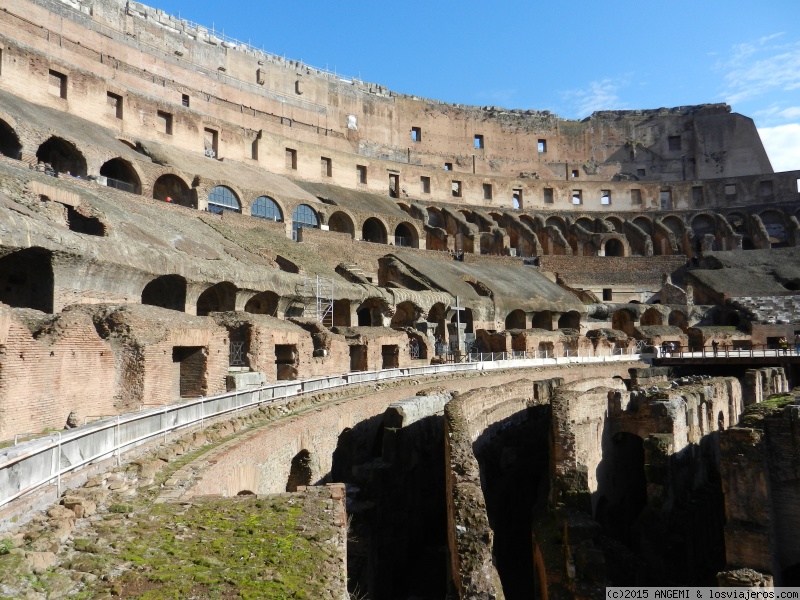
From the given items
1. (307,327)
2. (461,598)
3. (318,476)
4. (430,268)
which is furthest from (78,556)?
(430,268)

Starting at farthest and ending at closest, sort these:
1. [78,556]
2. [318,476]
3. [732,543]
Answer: [318,476] → [732,543] → [78,556]

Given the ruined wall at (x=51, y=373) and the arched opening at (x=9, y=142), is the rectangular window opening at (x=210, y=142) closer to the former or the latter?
the arched opening at (x=9, y=142)

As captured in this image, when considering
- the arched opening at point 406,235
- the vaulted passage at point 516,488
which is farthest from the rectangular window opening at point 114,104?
the vaulted passage at point 516,488

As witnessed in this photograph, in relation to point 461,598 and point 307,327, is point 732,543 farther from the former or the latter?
point 307,327

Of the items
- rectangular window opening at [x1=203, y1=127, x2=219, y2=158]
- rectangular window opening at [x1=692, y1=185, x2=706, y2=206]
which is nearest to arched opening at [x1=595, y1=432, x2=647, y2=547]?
rectangular window opening at [x1=203, y1=127, x2=219, y2=158]

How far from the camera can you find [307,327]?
16.8 meters

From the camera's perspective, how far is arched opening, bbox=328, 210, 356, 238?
3962cm

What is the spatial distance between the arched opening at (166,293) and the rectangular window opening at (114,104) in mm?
21833

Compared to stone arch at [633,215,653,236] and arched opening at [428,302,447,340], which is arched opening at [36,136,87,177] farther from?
stone arch at [633,215,653,236]

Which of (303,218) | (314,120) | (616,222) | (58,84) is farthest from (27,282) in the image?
(616,222)

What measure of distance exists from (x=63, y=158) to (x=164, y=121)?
11288 millimetres

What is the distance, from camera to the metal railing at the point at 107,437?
446 cm

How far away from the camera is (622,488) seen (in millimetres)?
12258

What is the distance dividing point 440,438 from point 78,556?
9.08 metres
